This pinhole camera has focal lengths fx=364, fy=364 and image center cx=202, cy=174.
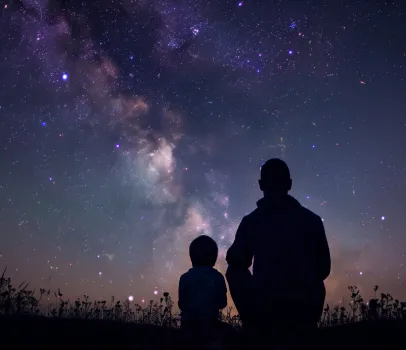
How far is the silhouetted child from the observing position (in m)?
5.75

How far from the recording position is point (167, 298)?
873cm

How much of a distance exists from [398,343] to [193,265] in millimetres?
3379

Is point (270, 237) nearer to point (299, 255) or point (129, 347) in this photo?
point (299, 255)

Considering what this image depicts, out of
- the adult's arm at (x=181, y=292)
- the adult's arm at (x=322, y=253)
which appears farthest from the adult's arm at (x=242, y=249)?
the adult's arm at (x=181, y=292)

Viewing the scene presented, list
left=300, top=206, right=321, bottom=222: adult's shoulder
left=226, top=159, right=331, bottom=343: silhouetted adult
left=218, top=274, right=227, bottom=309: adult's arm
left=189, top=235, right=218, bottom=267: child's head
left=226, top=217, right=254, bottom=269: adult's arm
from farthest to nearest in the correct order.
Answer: left=189, top=235, right=218, bottom=267: child's head
left=218, top=274, right=227, bottom=309: adult's arm
left=226, top=217, right=254, bottom=269: adult's arm
left=300, top=206, right=321, bottom=222: adult's shoulder
left=226, top=159, right=331, bottom=343: silhouetted adult

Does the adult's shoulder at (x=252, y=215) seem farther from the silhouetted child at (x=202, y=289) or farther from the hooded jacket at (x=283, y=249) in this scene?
the silhouetted child at (x=202, y=289)

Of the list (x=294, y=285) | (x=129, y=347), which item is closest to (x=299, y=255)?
(x=294, y=285)

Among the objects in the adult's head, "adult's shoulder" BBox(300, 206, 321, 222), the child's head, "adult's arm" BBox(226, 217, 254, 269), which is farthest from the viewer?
the child's head

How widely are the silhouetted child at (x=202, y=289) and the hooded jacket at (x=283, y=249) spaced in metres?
1.11

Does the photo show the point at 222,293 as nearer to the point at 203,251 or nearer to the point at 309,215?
the point at 203,251

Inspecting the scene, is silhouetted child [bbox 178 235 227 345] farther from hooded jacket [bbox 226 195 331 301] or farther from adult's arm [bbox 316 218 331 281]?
adult's arm [bbox 316 218 331 281]

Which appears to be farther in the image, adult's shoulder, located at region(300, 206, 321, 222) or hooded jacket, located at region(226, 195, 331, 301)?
adult's shoulder, located at region(300, 206, 321, 222)

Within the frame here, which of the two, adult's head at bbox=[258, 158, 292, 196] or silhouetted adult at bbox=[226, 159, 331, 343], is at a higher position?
adult's head at bbox=[258, 158, 292, 196]

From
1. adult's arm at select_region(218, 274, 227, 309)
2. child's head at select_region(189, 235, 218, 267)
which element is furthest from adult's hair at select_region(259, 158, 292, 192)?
adult's arm at select_region(218, 274, 227, 309)
